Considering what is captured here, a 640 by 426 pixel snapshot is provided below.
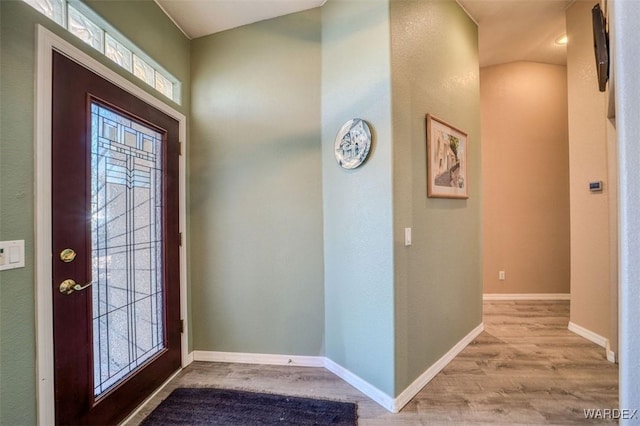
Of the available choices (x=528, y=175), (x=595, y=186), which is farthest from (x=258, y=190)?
(x=528, y=175)

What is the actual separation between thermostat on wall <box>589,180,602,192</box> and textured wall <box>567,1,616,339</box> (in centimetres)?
3

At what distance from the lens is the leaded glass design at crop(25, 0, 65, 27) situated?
1.23 meters

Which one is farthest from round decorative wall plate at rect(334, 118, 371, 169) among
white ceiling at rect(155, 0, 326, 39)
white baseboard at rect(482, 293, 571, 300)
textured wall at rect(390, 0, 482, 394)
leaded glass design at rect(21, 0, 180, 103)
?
white baseboard at rect(482, 293, 571, 300)

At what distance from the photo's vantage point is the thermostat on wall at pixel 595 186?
2.35 m

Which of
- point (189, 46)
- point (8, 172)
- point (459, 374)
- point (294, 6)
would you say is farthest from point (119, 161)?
point (459, 374)

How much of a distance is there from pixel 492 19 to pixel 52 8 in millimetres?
3502

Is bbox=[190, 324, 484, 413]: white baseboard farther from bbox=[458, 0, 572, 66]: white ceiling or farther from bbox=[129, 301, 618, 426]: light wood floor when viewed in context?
bbox=[458, 0, 572, 66]: white ceiling

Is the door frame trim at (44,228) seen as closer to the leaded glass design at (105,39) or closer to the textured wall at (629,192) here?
the leaded glass design at (105,39)

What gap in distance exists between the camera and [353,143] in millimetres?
1830

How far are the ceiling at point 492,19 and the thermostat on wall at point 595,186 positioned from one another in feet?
5.78

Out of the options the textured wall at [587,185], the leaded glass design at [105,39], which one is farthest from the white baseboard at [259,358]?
the textured wall at [587,185]

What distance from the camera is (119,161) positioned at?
1.62 meters

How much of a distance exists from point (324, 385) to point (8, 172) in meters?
2.15

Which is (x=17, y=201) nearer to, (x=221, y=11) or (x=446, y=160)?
(x=221, y=11)
